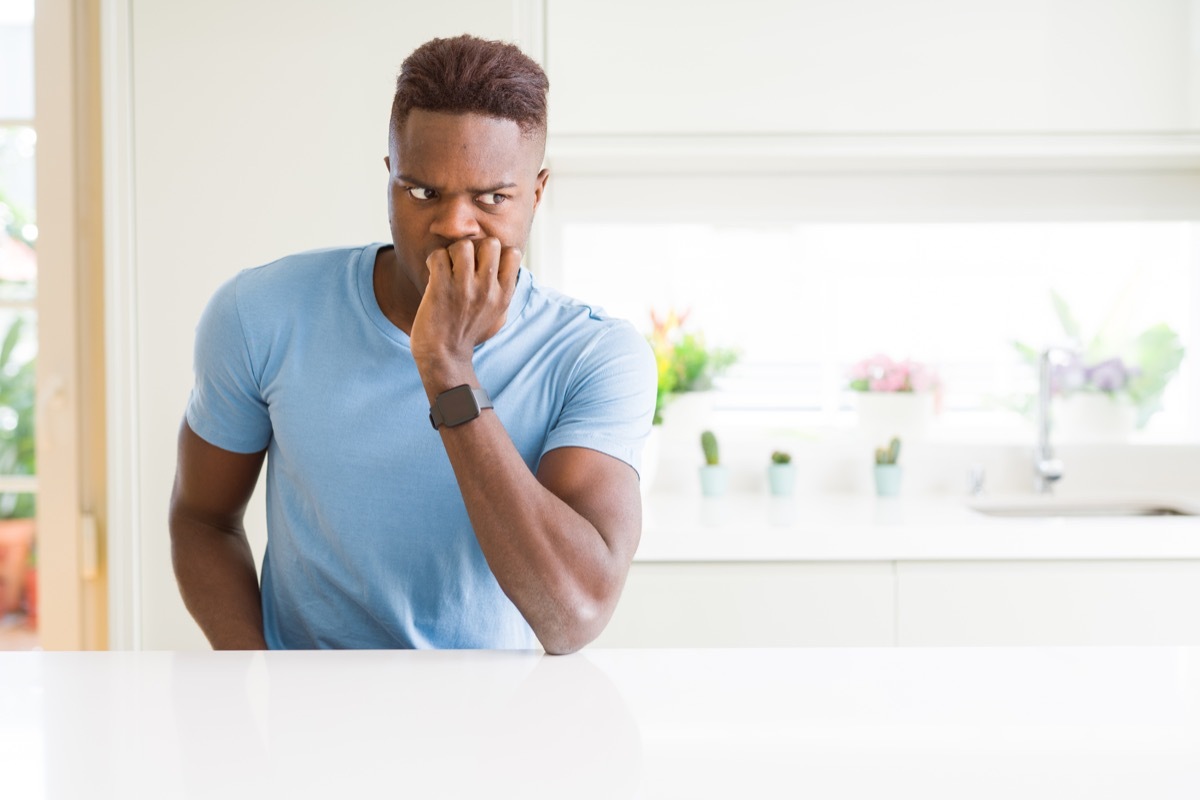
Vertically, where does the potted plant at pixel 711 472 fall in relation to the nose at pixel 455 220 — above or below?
below

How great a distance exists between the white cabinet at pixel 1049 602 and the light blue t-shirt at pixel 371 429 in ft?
3.41

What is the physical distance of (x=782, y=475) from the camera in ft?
8.11

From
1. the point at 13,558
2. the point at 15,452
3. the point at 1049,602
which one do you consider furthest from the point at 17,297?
the point at 1049,602

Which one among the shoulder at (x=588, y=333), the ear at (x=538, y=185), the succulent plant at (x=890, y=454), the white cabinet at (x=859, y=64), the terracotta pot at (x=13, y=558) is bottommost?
the terracotta pot at (x=13, y=558)

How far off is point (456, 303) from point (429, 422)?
16 centimetres

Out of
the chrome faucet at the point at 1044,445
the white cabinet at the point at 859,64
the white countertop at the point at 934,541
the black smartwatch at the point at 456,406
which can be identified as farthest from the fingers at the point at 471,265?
the chrome faucet at the point at 1044,445

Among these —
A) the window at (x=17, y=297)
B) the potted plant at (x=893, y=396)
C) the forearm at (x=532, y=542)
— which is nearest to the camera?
the forearm at (x=532, y=542)

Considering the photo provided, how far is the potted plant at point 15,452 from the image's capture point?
2.47 m

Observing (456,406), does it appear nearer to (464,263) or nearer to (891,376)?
(464,263)

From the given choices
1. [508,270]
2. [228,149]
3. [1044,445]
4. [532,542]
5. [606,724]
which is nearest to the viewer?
[606,724]

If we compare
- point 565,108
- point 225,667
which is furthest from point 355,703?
point 565,108

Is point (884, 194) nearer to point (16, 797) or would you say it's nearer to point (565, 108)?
point (565, 108)

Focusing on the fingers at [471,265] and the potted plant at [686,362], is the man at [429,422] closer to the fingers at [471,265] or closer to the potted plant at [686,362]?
the fingers at [471,265]

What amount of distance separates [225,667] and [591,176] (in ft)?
6.06
